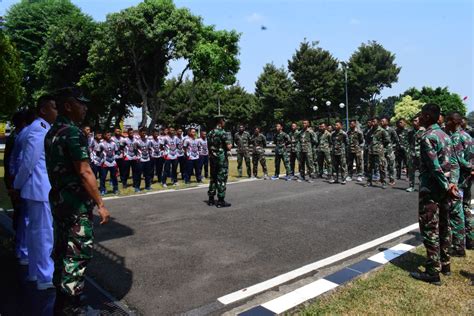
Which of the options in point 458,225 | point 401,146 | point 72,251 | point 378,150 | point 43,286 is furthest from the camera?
point 401,146

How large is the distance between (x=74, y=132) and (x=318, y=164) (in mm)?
11346

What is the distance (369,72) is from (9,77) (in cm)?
3296

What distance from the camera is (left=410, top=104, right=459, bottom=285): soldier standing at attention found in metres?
3.94

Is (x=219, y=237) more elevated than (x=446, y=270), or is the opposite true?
(x=219, y=237)

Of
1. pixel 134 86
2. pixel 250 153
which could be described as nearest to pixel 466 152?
pixel 250 153

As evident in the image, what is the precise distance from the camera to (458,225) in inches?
186

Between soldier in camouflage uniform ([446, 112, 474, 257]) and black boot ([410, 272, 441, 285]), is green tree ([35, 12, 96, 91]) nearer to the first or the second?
soldier in camouflage uniform ([446, 112, 474, 257])

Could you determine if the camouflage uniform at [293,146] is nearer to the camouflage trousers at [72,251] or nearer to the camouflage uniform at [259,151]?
the camouflage uniform at [259,151]

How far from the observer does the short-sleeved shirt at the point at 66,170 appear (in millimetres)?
2982

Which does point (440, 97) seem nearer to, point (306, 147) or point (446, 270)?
point (306, 147)

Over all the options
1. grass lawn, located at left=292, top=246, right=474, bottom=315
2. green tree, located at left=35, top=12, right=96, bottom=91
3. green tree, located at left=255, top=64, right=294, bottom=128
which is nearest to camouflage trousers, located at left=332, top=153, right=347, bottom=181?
grass lawn, located at left=292, top=246, right=474, bottom=315

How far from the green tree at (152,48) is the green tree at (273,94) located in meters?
16.0

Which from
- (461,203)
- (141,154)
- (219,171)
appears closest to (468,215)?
(461,203)

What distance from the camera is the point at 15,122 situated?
5.24 metres
